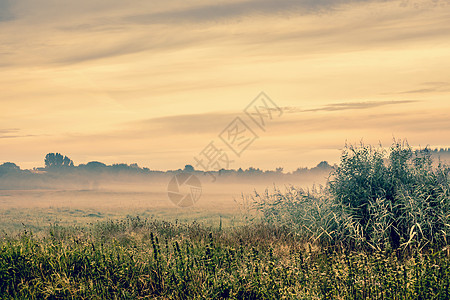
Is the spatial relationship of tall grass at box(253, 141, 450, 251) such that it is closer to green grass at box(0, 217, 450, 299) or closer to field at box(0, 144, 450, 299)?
field at box(0, 144, 450, 299)

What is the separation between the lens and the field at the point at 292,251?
604 cm

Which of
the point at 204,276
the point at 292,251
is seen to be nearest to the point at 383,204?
the point at 292,251

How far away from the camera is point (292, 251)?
8930 millimetres

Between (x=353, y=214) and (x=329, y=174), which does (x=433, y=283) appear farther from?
(x=329, y=174)

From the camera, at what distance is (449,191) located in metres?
9.52

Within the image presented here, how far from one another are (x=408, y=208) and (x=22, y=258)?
24.2ft

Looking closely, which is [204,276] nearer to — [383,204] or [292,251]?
[292,251]

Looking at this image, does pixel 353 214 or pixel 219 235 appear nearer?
pixel 353 214

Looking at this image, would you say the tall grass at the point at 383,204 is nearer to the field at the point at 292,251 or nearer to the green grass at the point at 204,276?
the field at the point at 292,251

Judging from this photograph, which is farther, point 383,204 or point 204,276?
point 383,204

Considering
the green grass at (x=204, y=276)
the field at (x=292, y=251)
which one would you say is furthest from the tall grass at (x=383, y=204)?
the green grass at (x=204, y=276)

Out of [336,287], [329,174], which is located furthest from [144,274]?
[329,174]

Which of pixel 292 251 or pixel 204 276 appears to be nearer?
pixel 204 276

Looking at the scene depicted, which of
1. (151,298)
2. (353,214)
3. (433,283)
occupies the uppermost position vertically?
(353,214)
